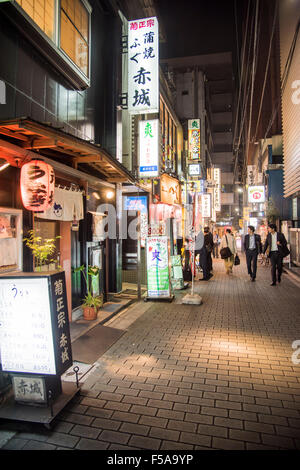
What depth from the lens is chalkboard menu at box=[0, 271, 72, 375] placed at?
13.0ft

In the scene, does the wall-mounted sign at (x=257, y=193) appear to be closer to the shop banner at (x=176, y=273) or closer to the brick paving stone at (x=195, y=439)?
the shop banner at (x=176, y=273)

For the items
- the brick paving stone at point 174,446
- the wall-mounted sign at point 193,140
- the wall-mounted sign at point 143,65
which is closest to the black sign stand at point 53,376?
the brick paving stone at point 174,446

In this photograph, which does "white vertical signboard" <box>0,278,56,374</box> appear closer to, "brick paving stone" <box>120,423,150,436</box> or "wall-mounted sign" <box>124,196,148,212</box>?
"brick paving stone" <box>120,423,150,436</box>

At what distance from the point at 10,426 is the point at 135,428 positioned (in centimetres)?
168

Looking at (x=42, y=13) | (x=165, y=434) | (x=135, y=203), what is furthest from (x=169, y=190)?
(x=165, y=434)

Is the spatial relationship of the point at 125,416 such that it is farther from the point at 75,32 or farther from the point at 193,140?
the point at 193,140

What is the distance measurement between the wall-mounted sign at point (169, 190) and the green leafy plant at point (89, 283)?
7239mm

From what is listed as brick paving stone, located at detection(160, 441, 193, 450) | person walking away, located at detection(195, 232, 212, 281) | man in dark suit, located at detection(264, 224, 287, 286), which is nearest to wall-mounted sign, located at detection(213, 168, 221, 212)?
person walking away, located at detection(195, 232, 212, 281)

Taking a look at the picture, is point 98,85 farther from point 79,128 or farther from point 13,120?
point 13,120

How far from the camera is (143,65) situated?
1081 cm

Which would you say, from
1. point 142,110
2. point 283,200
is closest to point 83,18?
point 142,110

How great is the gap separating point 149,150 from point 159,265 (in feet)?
18.5

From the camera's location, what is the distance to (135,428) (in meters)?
3.75

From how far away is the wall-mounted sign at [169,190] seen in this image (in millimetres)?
15359
